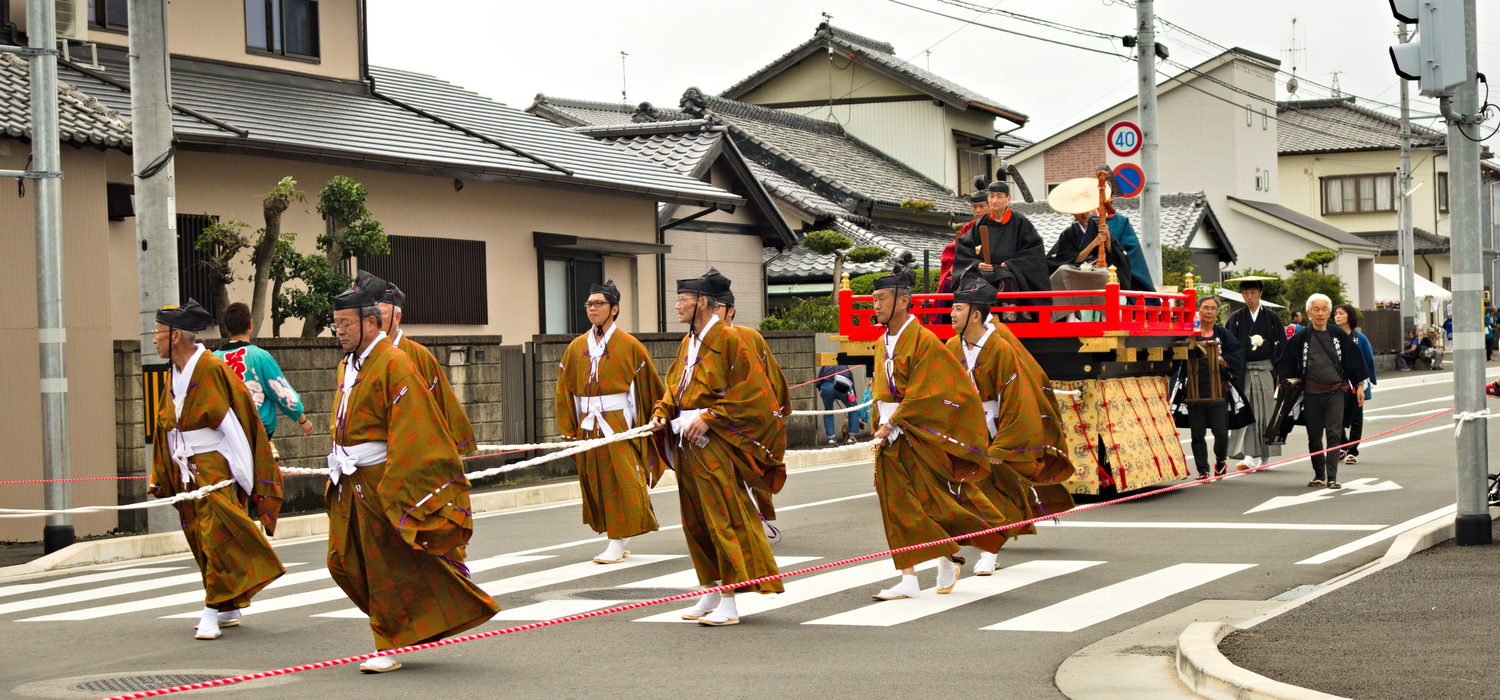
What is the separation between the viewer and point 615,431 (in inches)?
460

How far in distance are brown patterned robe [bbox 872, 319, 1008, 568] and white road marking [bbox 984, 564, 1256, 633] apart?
0.82 m

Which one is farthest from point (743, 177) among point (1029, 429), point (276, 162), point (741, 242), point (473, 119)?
point (1029, 429)

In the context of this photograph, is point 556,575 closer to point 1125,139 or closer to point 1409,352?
point 1125,139

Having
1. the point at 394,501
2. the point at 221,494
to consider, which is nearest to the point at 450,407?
the point at 394,501

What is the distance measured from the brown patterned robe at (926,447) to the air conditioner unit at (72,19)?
1142 cm

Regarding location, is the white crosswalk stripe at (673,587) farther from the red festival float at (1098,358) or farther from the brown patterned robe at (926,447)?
the red festival float at (1098,358)

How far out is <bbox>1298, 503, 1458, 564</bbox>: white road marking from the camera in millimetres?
10602

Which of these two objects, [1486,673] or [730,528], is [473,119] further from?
[1486,673]

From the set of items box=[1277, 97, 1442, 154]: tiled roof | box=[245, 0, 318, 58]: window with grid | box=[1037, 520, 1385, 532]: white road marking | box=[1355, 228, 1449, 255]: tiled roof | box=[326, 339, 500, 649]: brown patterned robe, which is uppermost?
box=[1277, 97, 1442, 154]: tiled roof

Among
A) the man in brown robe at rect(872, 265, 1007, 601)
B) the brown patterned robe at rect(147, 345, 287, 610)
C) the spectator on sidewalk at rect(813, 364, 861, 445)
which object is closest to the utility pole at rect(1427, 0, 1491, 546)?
the man in brown robe at rect(872, 265, 1007, 601)

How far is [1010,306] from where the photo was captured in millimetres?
13938

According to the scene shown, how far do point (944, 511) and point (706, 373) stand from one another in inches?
66.4

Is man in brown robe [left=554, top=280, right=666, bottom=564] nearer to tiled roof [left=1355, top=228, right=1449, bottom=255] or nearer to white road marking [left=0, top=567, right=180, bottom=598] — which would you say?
white road marking [left=0, top=567, right=180, bottom=598]

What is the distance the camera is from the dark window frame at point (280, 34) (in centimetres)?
1953
